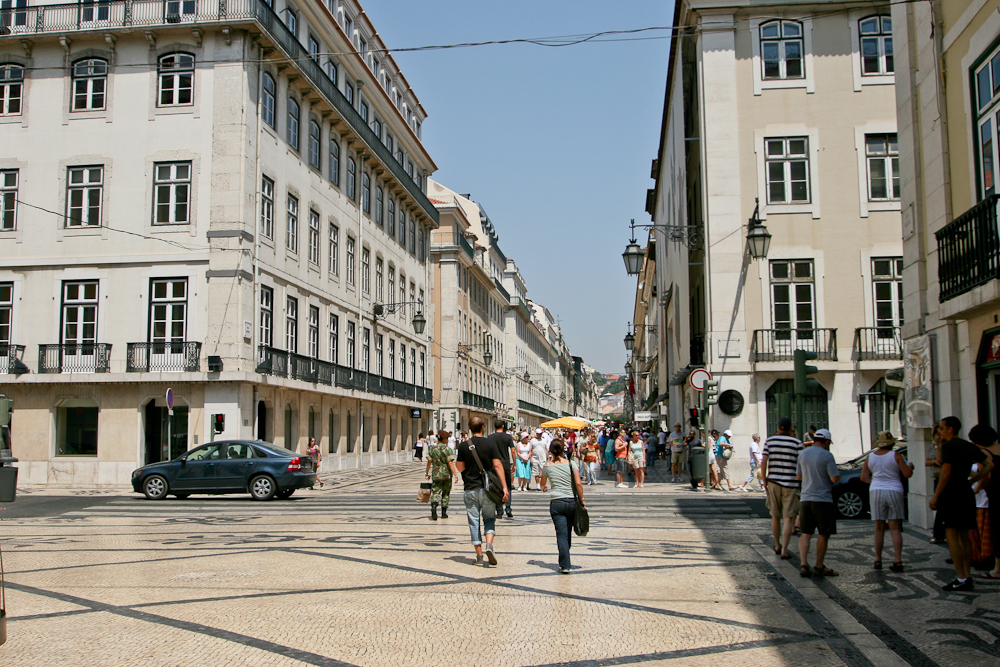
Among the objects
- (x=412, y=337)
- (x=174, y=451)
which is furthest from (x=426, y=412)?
(x=174, y=451)

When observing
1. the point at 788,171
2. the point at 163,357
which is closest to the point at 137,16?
the point at 163,357

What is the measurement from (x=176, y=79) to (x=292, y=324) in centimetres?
924

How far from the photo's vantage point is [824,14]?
26156 millimetres

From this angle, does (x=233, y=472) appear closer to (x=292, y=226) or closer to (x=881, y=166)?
(x=292, y=226)

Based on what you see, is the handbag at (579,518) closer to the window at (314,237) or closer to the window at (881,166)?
the window at (881,166)

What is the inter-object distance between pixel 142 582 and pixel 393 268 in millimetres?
39839

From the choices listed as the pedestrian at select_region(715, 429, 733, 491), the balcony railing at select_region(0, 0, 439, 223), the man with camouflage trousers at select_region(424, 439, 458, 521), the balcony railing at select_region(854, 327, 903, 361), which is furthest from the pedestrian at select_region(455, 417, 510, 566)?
the balcony railing at select_region(0, 0, 439, 223)

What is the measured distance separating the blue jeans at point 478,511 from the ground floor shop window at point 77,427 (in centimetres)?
2227

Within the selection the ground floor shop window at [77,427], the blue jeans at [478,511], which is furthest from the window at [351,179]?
the blue jeans at [478,511]

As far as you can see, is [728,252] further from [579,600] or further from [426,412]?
[426,412]

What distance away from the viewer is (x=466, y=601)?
8.45 meters

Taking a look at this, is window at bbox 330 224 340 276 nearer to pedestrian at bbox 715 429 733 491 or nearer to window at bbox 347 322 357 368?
window at bbox 347 322 357 368

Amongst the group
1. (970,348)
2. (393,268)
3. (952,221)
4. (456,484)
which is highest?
(393,268)

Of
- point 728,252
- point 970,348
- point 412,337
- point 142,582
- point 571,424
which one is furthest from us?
point 412,337
